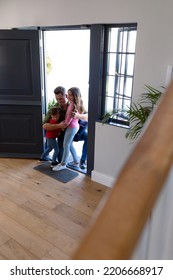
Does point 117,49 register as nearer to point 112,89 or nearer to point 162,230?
point 112,89

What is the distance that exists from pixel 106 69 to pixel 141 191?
8.29 ft

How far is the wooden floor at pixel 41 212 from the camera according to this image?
6.75 ft

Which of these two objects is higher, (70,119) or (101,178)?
(70,119)

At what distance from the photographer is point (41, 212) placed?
2.54 meters

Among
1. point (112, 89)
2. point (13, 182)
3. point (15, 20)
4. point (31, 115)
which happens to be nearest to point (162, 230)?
point (112, 89)

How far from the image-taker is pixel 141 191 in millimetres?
407

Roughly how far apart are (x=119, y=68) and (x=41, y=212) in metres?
1.79

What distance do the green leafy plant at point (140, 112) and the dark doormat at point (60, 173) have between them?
3.09 feet

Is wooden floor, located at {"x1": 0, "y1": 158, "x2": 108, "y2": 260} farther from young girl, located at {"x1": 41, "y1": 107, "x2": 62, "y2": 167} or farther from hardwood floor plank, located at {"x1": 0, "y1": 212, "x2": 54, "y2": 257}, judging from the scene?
young girl, located at {"x1": 41, "y1": 107, "x2": 62, "y2": 167}

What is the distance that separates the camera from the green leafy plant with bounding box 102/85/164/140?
7.27ft

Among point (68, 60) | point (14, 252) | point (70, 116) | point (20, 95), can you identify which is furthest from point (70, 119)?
point (68, 60)

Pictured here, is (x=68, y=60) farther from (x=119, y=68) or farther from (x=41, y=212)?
(x=41, y=212)

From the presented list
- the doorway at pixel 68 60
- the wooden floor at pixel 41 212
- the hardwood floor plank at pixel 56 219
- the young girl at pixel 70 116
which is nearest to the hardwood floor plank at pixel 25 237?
the wooden floor at pixel 41 212

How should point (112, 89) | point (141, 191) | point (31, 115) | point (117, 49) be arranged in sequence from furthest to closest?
point (31, 115) < point (112, 89) < point (117, 49) < point (141, 191)
